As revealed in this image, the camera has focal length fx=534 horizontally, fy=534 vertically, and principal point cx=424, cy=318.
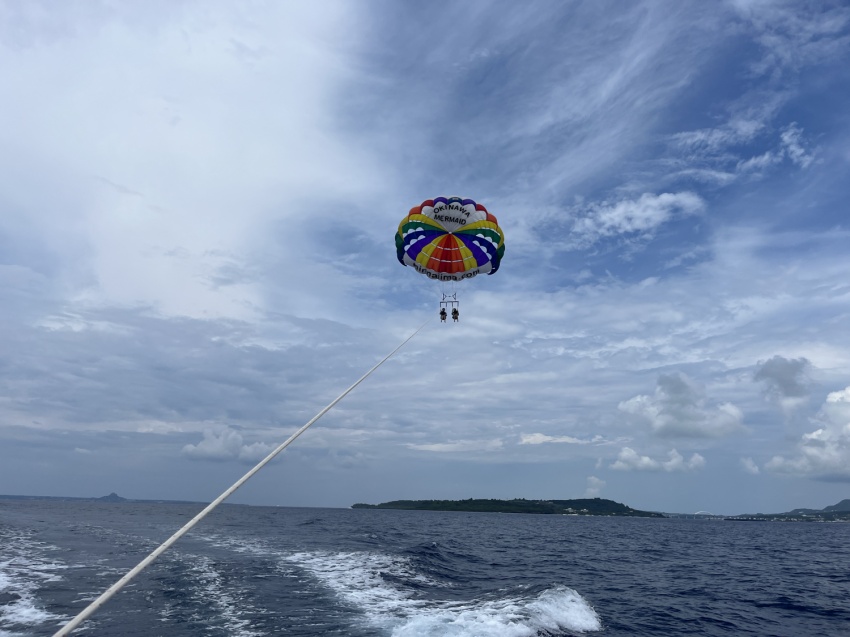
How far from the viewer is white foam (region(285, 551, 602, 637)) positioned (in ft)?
60.6

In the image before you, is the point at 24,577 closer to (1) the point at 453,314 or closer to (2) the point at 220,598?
(2) the point at 220,598

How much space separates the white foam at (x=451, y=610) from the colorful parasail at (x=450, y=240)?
15.6 meters

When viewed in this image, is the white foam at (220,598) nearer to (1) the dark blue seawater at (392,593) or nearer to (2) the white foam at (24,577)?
(1) the dark blue seawater at (392,593)

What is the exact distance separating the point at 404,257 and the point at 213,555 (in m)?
21.6

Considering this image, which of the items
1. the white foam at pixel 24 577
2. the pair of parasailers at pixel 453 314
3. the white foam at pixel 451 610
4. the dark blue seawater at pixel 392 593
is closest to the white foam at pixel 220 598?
the dark blue seawater at pixel 392 593

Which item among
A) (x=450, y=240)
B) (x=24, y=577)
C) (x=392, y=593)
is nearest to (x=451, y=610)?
(x=392, y=593)

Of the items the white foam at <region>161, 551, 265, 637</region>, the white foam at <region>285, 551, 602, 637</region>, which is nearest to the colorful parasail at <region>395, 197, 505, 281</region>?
the white foam at <region>285, 551, 602, 637</region>

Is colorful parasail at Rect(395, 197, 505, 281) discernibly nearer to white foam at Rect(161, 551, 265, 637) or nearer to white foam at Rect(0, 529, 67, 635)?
white foam at Rect(161, 551, 265, 637)

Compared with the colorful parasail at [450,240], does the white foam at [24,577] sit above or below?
below

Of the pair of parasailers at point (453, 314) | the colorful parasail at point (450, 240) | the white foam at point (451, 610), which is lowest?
the white foam at point (451, 610)

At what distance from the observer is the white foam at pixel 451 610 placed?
18.5m

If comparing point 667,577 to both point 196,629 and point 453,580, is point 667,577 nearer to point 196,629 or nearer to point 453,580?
point 453,580

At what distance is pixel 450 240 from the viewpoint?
28297mm

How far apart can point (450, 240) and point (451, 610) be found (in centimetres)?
1724
